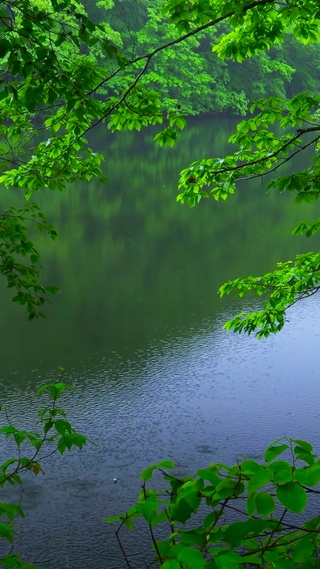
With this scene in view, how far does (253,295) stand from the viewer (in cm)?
1457

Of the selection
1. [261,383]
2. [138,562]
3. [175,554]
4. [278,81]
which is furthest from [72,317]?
[278,81]

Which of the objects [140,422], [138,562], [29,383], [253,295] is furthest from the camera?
[253,295]

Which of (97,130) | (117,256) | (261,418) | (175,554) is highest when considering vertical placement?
(97,130)

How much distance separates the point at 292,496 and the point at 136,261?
14.9m

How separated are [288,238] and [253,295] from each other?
4.73 meters

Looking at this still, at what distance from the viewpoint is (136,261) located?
16.8 meters

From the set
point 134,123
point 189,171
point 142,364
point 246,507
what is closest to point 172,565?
point 246,507

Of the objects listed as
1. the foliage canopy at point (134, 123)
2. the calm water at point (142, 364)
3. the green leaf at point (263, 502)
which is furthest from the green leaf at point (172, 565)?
the calm water at point (142, 364)

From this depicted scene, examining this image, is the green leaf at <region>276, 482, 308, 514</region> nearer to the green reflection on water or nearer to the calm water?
the calm water

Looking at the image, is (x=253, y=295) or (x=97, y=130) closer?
(x=253, y=295)

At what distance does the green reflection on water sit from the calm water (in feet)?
0.14

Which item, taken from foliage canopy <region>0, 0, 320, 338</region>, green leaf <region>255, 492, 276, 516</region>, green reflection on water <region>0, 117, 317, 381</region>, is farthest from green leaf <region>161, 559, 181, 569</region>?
green reflection on water <region>0, 117, 317, 381</region>

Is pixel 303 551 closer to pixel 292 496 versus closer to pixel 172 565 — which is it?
pixel 292 496

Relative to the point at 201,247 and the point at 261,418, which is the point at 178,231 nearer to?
the point at 201,247
